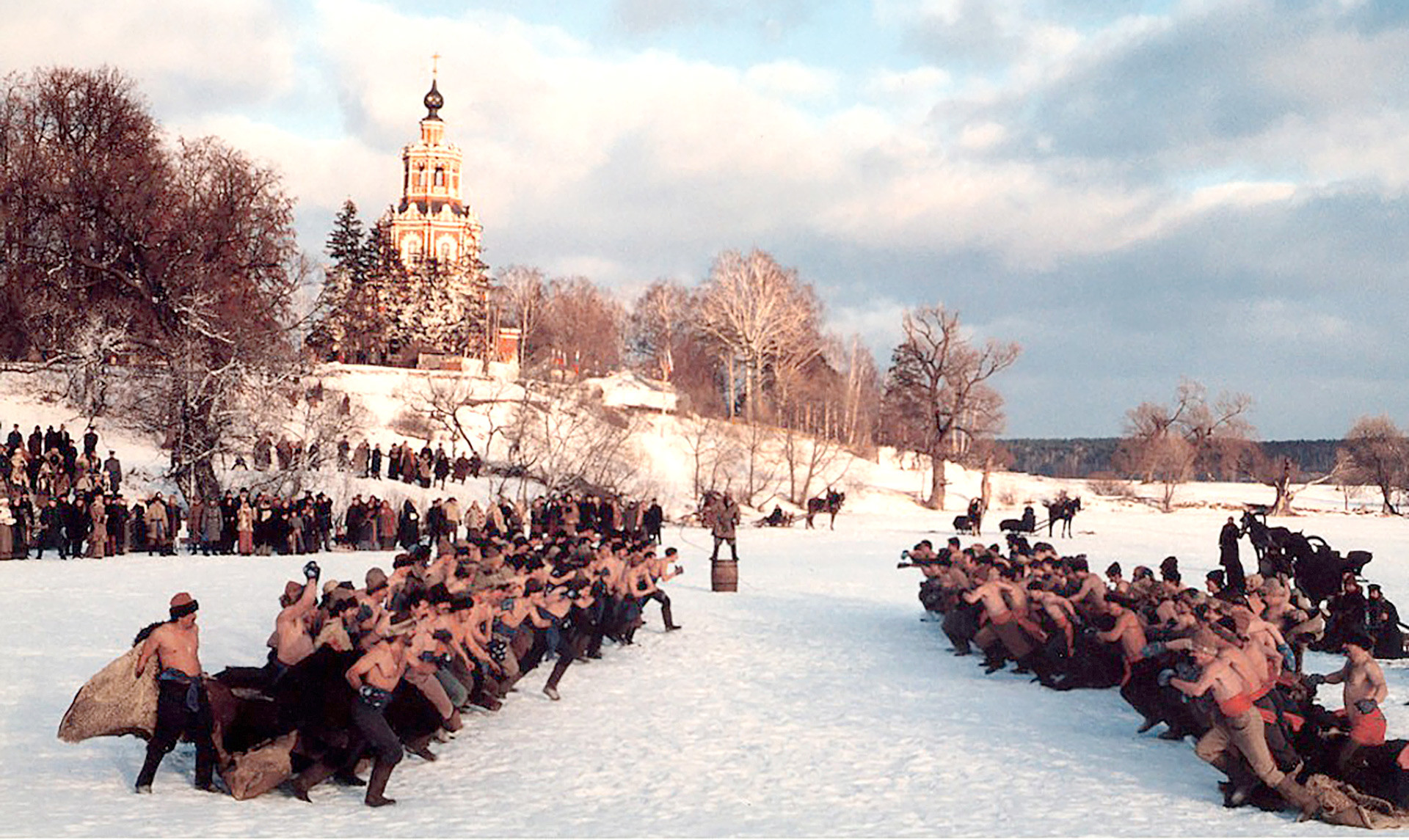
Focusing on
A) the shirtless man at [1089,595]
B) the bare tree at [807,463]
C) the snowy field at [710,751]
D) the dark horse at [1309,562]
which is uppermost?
the bare tree at [807,463]

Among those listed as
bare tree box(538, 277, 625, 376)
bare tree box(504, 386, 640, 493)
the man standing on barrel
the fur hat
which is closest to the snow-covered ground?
the fur hat

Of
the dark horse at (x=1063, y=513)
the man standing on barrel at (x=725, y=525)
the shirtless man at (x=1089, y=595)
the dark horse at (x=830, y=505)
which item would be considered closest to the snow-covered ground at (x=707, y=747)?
the shirtless man at (x=1089, y=595)

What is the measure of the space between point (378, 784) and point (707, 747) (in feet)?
10.7

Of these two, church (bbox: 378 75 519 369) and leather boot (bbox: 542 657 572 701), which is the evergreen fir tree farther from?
leather boot (bbox: 542 657 572 701)

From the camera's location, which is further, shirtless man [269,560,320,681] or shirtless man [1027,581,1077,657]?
shirtless man [1027,581,1077,657]

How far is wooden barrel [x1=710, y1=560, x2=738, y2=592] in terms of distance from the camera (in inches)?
950

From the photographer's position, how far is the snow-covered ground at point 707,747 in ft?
30.5

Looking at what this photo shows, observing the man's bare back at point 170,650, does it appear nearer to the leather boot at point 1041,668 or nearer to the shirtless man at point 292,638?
the shirtless man at point 292,638

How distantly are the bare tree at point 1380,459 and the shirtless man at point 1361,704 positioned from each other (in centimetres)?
6616

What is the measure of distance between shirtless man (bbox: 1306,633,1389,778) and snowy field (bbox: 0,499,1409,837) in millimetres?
691

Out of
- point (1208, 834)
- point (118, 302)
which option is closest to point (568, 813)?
point (1208, 834)

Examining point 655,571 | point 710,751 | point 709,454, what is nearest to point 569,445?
point 709,454

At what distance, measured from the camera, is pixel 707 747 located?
1182 cm

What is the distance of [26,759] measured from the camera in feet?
35.2
